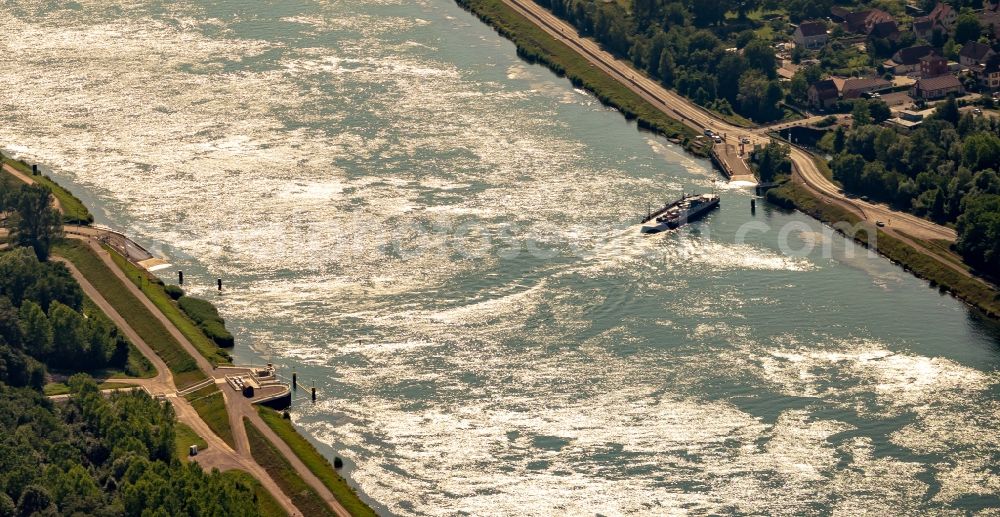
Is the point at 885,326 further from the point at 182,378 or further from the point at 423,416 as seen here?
the point at 182,378

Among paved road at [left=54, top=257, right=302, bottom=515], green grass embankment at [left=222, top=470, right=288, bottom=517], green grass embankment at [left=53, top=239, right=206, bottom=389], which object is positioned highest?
green grass embankment at [left=53, top=239, right=206, bottom=389]

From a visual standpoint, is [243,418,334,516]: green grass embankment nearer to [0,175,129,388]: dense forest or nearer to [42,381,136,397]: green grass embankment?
[42,381,136,397]: green grass embankment

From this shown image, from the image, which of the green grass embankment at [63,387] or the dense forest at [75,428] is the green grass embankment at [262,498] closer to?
the dense forest at [75,428]

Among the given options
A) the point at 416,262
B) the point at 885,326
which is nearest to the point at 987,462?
the point at 885,326

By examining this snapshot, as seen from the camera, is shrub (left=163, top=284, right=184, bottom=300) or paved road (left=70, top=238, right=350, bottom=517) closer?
paved road (left=70, top=238, right=350, bottom=517)

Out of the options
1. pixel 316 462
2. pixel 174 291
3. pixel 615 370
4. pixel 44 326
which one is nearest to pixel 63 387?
pixel 44 326

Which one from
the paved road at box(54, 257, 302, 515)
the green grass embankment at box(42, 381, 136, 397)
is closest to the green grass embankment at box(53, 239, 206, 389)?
the paved road at box(54, 257, 302, 515)
